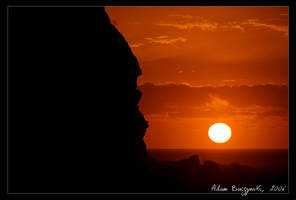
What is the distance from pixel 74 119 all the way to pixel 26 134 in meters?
3.72

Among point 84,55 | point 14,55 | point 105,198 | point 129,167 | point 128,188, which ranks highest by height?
point 84,55

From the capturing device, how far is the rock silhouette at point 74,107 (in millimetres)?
21859

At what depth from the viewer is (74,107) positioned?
974 inches

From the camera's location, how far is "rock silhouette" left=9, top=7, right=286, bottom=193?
861 inches

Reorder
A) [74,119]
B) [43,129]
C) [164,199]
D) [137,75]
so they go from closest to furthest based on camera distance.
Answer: [164,199], [43,129], [74,119], [137,75]

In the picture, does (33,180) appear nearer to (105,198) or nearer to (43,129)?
(43,129)

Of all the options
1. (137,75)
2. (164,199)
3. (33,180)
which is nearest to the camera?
(164,199)

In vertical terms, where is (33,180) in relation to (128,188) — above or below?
below

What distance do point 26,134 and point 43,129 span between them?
1057 millimetres

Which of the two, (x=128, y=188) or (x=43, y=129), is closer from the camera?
(x=43, y=129)

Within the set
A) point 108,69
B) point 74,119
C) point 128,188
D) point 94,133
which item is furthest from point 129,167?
point 108,69

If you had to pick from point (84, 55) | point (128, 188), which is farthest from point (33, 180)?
point (84, 55)

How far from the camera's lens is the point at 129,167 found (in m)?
27.1

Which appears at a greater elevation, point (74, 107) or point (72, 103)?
point (72, 103)
